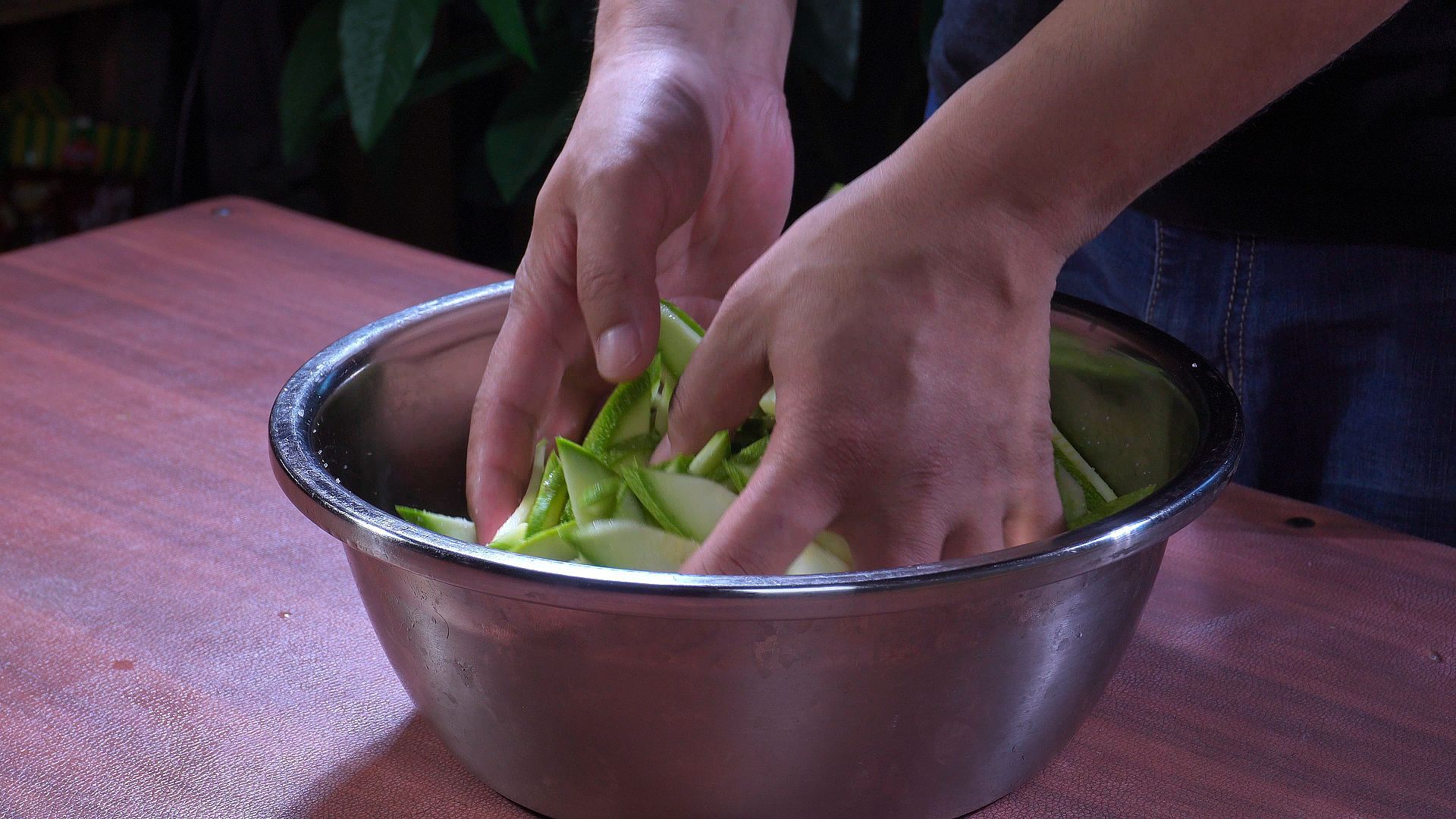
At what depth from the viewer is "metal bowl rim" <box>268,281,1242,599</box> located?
1.39ft

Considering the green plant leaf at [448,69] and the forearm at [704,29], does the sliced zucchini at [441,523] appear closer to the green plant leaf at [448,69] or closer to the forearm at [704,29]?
the forearm at [704,29]

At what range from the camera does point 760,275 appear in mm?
531

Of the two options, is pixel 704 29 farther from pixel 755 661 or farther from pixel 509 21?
pixel 509 21

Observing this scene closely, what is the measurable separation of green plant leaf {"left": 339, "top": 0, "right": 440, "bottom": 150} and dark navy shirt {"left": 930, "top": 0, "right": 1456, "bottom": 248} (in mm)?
1074

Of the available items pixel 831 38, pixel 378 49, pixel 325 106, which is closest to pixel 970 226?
pixel 831 38

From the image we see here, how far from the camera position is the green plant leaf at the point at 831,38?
172cm

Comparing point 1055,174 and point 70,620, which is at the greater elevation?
point 1055,174

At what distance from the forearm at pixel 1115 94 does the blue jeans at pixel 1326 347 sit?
1.27 feet

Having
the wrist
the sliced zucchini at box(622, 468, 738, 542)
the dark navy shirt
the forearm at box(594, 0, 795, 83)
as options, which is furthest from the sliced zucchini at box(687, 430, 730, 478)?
the dark navy shirt

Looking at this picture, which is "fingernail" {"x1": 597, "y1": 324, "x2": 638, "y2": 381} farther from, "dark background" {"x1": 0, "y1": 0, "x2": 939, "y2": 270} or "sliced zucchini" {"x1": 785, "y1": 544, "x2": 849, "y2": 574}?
"dark background" {"x1": 0, "y1": 0, "x2": 939, "y2": 270}

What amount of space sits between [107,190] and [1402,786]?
2307 millimetres

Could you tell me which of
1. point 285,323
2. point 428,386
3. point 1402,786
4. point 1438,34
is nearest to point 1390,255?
point 1438,34

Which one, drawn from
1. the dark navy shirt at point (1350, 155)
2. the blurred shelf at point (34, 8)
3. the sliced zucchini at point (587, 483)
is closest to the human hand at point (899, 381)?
the sliced zucchini at point (587, 483)

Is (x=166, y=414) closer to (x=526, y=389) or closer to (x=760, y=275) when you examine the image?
(x=526, y=389)
